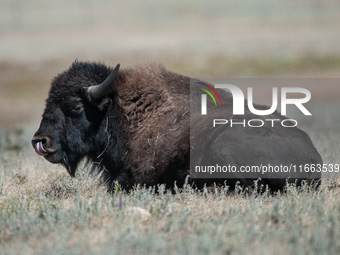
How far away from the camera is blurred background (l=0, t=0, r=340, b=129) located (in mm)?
28312

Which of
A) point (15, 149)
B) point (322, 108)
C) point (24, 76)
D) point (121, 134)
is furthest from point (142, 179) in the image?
point (24, 76)

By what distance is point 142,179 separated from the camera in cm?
593

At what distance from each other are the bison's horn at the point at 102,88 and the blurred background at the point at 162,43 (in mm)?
11198

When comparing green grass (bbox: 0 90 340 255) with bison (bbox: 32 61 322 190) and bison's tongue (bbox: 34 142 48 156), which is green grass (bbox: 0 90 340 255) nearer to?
bison (bbox: 32 61 322 190)

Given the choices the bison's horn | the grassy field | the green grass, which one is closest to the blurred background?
the grassy field

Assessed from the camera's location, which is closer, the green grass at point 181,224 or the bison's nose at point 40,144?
the green grass at point 181,224

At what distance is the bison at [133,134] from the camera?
5.71 metres

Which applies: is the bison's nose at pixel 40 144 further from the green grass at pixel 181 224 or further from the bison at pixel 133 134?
the green grass at pixel 181 224

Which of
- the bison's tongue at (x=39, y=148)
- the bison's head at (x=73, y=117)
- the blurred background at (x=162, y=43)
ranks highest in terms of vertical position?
the blurred background at (x=162, y=43)

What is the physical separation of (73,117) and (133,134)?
0.90 metres

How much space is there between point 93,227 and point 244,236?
60.6 inches

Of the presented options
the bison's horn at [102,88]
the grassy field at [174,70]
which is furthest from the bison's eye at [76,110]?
the grassy field at [174,70]

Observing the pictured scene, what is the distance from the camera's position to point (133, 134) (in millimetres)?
6172

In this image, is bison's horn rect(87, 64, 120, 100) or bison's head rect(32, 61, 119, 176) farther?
bison's head rect(32, 61, 119, 176)
